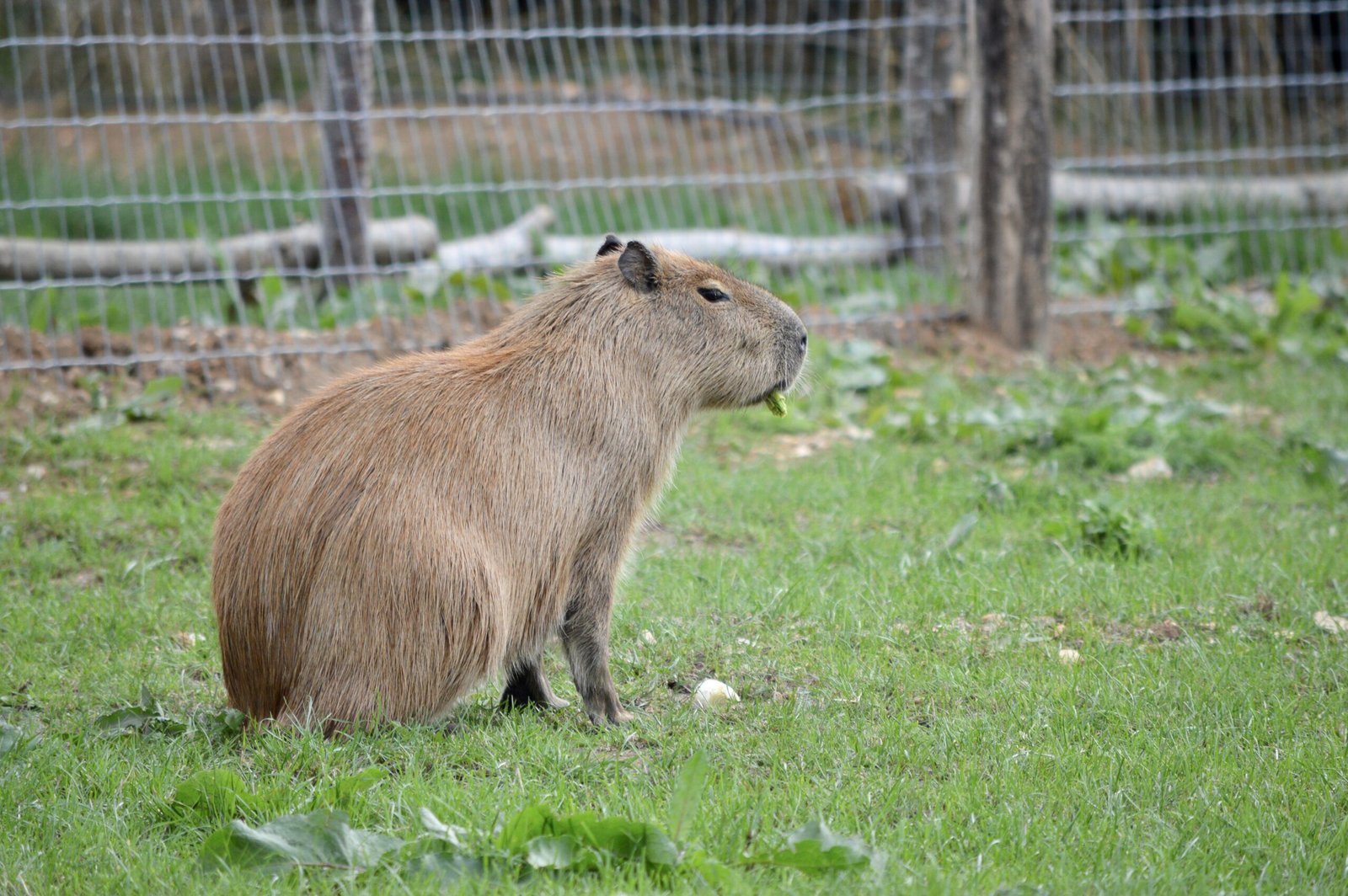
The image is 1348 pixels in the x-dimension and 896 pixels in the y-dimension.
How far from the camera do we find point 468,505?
10.5ft

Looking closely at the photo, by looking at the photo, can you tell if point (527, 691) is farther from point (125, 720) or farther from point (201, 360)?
point (201, 360)

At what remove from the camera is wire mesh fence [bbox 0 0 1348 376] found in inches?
251

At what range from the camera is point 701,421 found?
624cm

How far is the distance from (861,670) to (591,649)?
768 mm

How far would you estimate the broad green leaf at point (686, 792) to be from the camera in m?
2.55

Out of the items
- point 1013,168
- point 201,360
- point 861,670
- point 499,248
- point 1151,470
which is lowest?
point 1151,470

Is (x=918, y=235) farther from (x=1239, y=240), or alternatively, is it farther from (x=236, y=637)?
(x=236, y=637)

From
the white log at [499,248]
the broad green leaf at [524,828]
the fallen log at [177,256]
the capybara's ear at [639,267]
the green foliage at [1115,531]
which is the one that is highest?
the capybara's ear at [639,267]

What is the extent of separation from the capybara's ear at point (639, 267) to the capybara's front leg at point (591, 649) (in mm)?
863

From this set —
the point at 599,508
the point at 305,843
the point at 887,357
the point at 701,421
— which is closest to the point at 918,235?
the point at 887,357

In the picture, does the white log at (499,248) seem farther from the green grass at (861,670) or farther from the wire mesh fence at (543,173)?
the green grass at (861,670)

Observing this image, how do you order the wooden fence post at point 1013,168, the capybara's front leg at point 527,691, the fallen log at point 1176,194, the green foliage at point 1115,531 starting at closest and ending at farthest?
the capybara's front leg at point 527,691 → the green foliage at point 1115,531 → the wooden fence post at point 1013,168 → the fallen log at point 1176,194

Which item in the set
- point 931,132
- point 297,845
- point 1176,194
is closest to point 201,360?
point 297,845

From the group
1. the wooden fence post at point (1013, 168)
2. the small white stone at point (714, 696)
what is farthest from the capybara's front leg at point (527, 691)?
the wooden fence post at point (1013, 168)
